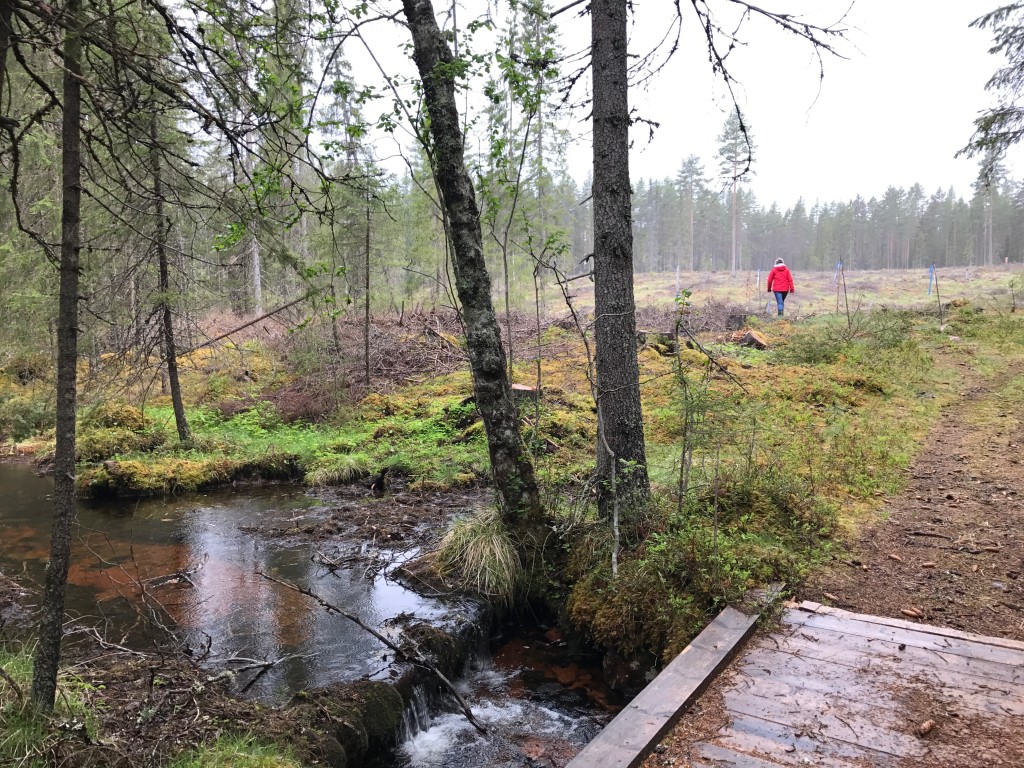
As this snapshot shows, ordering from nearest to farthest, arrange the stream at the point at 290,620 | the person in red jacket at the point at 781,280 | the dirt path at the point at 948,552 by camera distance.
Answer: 1. the dirt path at the point at 948,552
2. the stream at the point at 290,620
3. the person in red jacket at the point at 781,280

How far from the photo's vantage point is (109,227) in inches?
381

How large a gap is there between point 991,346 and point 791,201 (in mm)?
87518

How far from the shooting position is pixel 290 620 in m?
5.77

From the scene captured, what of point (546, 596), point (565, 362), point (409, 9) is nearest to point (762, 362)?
point (565, 362)

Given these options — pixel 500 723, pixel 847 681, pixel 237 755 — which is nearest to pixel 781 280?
pixel 847 681

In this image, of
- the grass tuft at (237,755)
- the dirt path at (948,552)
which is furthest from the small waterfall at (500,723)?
the dirt path at (948,552)

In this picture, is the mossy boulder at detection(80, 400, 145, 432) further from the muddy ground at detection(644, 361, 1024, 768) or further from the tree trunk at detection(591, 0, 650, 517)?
the muddy ground at detection(644, 361, 1024, 768)

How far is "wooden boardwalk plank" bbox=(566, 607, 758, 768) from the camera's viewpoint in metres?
2.72

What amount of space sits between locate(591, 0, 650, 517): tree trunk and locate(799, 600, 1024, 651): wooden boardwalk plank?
5.36 feet

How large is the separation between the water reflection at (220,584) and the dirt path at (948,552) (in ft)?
12.2

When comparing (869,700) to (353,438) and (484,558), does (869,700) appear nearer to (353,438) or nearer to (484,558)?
(484,558)

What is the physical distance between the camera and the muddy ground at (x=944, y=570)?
2.80 metres

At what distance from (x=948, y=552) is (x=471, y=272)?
15.7 feet

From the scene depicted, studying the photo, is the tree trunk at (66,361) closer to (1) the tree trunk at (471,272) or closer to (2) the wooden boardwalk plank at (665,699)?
(2) the wooden boardwalk plank at (665,699)
